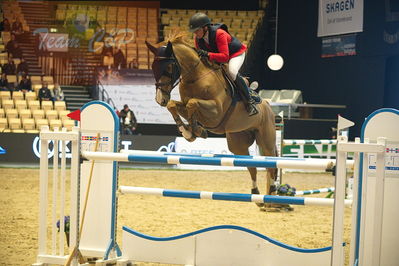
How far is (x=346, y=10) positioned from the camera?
12664mm

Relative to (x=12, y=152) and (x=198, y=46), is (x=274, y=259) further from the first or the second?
(x=12, y=152)

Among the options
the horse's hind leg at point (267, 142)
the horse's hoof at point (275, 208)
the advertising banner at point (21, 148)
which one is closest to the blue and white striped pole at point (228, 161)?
the horse's hind leg at point (267, 142)

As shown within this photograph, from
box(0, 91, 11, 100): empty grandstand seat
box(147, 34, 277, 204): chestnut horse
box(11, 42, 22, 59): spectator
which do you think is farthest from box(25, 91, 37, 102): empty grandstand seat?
box(147, 34, 277, 204): chestnut horse

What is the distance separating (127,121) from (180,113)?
7.67 meters

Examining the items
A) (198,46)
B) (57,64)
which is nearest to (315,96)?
(57,64)

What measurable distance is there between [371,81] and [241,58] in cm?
887

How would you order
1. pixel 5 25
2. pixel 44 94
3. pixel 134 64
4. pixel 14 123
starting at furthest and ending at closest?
pixel 5 25 < pixel 134 64 < pixel 44 94 < pixel 14 123

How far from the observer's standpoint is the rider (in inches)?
179

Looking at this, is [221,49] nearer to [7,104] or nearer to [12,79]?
[7,104]

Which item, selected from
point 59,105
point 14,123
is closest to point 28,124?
point 14,123

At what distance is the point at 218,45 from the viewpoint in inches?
185

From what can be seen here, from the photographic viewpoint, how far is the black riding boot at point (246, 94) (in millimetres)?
4948

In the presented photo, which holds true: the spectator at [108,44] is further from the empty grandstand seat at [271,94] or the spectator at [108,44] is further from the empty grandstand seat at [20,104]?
the empty grandstand seat at [271,94]

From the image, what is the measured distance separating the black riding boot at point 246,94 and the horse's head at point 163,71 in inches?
29.3
